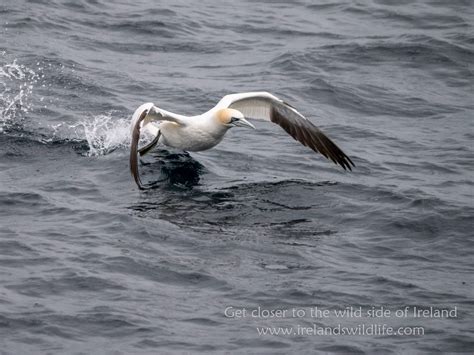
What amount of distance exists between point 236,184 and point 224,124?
68 centimetres

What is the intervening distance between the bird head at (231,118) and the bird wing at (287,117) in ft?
0.76

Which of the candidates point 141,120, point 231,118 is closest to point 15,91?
point 141,120

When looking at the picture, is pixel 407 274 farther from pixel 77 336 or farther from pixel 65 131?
pixel 65 131

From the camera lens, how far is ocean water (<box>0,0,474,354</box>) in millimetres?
8141

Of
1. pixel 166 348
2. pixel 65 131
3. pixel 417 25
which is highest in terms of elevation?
pixel 417 25

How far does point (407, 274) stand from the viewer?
9.13 metres

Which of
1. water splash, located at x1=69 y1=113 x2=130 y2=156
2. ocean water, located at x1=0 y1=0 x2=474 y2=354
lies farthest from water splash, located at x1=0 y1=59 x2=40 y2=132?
water splash, located at x1=69 y1=113 x2=130 y2=156

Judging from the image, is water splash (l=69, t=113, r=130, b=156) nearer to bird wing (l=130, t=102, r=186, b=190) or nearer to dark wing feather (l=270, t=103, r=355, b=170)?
bird wing (l=130, t=102, r=186, b=190)

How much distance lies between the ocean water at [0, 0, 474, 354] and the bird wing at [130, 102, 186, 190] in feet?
1.20

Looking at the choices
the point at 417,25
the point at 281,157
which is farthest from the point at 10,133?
the point at 417,25

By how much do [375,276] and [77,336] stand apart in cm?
274

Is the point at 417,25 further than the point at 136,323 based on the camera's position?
Yes

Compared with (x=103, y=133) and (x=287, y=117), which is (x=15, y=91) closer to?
(x=103, y=133)

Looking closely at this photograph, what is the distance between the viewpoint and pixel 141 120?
1109 centimetres
